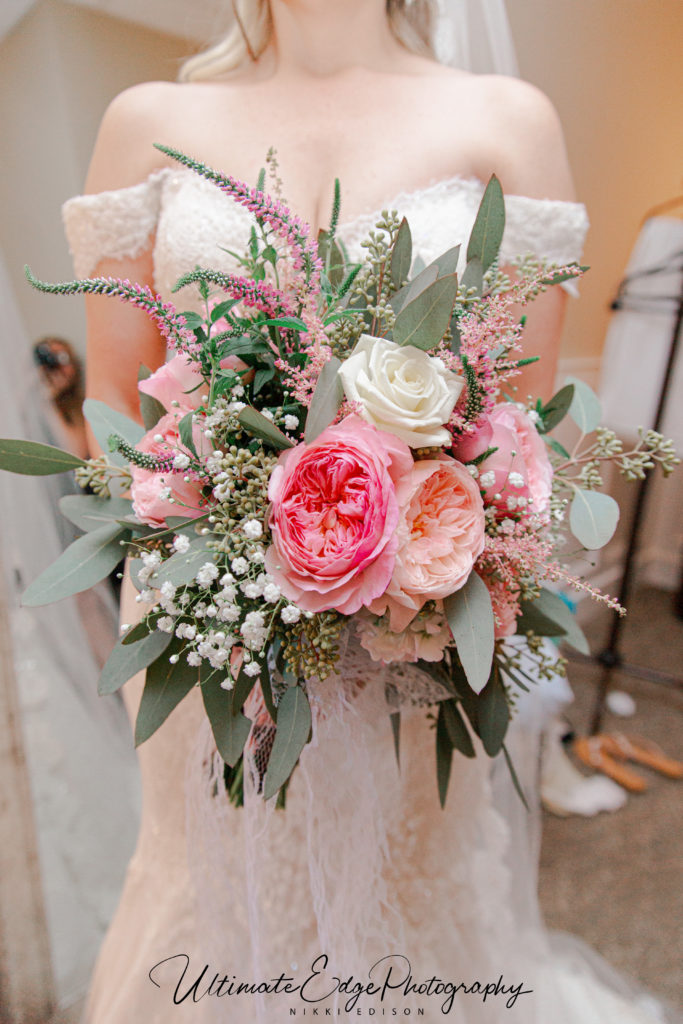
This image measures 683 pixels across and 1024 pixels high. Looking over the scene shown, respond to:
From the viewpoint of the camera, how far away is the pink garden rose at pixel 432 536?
0.49 m

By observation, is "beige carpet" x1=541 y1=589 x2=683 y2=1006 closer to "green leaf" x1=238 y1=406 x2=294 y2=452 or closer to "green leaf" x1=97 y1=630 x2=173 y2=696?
"green leaf" x1=97 y1=630 x2=173 y2=696

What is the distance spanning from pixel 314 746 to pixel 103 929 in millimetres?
992

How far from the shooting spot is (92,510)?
65 cm

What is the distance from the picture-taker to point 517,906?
1.13 meters

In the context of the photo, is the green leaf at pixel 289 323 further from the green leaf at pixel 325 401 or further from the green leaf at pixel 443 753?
the green leaf at pixel 443 753

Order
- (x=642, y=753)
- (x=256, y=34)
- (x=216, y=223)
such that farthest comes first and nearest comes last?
(x=642, y=753) < (x=256, y=34) < (x=216, y=223)

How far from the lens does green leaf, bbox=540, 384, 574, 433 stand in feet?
2.30

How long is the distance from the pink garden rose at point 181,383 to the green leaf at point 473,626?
278mm

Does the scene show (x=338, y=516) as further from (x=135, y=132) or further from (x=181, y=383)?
(x=135, y=132)

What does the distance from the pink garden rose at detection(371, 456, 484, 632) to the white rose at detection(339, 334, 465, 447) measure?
34mm

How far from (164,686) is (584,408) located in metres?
0.55

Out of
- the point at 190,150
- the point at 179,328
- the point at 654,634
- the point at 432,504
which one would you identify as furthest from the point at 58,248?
the point at 654,634

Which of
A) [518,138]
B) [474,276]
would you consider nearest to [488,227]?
[474,276]

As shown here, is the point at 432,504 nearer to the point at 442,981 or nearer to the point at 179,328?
the point at 179,328
